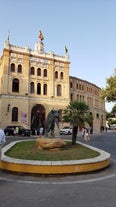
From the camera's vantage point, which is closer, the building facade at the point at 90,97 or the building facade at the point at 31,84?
the building facade at the point at 31,84

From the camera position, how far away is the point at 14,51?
39750 millimetres

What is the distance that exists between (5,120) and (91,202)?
3370cm

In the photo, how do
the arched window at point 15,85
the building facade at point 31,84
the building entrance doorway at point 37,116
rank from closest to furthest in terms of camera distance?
the building facade at point 31,84 → the arched window at point 15,85 → the building entrance doorway at point 37,116

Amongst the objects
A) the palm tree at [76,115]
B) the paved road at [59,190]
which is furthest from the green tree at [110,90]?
the paved road at [59,190]

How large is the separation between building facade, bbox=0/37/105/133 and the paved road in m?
30.7

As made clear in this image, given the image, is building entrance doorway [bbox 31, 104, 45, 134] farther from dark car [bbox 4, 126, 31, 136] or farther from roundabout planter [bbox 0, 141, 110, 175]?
roundabout planter [bbox 0, 141, 110, 175]

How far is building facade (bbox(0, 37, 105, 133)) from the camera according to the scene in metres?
38.4

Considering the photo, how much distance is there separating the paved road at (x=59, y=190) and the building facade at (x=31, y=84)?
101 ft

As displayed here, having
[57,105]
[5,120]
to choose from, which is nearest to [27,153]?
[5,120]

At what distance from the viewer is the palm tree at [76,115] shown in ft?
46.8

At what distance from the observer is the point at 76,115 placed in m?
14.2

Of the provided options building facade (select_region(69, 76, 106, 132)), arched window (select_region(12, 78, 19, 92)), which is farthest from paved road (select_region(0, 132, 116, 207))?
building facade (select_region(69, 76, 106, 132))

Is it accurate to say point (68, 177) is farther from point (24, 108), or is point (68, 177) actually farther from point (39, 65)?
point (39, 65)

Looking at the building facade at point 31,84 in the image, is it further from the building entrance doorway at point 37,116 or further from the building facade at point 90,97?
the building facade at point 90,97
